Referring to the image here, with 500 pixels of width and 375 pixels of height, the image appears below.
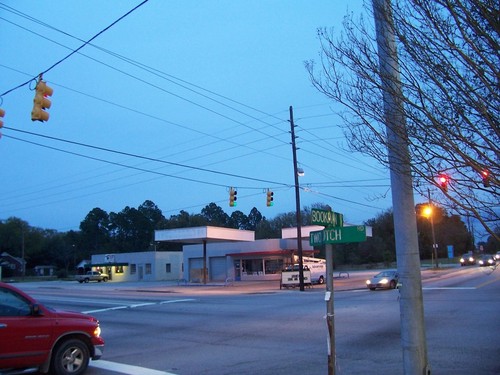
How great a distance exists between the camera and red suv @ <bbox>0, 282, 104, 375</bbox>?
7.88m

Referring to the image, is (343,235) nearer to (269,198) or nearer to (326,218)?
(326,218)

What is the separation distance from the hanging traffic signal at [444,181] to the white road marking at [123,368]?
599cm

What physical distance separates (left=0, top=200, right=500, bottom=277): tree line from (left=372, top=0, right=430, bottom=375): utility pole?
218ft

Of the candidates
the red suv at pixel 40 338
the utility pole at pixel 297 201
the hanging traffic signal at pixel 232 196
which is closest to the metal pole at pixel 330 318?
the red suv at pixel 40 338

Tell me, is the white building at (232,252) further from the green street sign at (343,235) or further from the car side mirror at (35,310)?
the green street sign at (343,235)

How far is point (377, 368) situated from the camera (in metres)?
8.84

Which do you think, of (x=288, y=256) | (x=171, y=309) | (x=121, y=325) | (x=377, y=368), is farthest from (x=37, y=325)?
(x=288, y=256)

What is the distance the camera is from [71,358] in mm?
8727

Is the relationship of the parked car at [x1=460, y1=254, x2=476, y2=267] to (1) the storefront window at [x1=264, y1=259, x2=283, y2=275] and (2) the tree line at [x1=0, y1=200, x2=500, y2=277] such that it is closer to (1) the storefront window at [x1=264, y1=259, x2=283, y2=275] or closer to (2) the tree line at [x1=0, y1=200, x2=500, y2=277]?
(2) the tree line at [x1=0, y1=200, x2=500, y2=277]

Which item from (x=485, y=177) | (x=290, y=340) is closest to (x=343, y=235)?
(x=485, y=177)

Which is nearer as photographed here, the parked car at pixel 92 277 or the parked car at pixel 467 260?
the parked car at pixel 92 277

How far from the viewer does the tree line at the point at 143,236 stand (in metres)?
89.2

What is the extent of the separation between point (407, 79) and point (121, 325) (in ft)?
45.9

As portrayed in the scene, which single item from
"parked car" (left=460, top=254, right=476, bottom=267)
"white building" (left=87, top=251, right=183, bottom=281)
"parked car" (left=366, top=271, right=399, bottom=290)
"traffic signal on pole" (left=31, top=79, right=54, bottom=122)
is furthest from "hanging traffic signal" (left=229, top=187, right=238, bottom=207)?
"parked car" (left=460, top=254, right=476, bottom=267)
